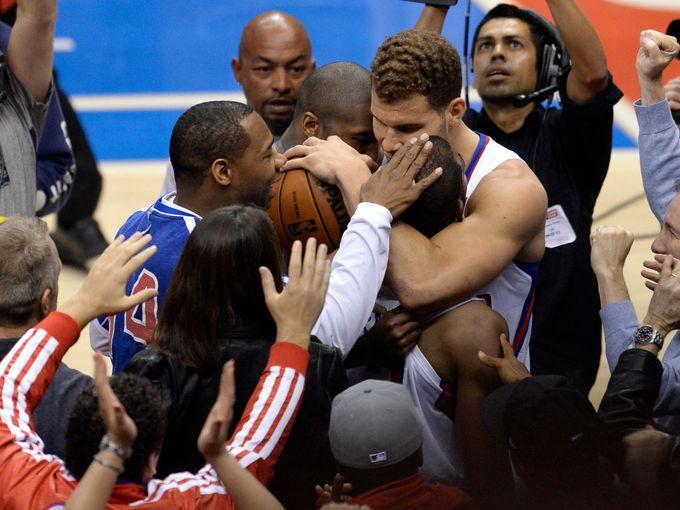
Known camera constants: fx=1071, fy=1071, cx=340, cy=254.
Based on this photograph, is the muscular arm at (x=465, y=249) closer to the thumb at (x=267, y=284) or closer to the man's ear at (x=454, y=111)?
the man's ear at (x=454, y=111)

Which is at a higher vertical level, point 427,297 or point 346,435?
point 427,297

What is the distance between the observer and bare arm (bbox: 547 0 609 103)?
390 centimetres

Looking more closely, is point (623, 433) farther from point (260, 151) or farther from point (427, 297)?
point (260, 151)

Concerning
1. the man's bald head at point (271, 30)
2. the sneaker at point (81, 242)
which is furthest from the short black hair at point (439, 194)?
the sneaker at point (81, 242)

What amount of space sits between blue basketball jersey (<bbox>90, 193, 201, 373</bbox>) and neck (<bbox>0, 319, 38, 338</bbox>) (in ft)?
1.31

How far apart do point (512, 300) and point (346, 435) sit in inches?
36.9

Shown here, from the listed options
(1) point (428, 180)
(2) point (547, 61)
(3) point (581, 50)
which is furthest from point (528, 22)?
(1) point (428, 180)

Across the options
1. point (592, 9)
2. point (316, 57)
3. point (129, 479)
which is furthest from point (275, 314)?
point (592, 9)

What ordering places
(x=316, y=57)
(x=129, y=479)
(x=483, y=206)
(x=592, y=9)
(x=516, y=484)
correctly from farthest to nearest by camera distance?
(x=592, y=9), (x=316, y=57), (x=483, y=206), (x=516, y=484), (x=129, y=479)

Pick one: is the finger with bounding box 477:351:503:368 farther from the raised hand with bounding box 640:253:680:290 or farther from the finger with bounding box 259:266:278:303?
the finger with bounding box 259:266:278:303

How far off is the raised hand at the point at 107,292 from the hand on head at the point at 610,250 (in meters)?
1.36

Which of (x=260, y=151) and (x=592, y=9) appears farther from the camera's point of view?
(x=592, y=9)

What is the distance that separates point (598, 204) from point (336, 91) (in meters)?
4.51

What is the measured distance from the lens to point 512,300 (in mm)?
3275
